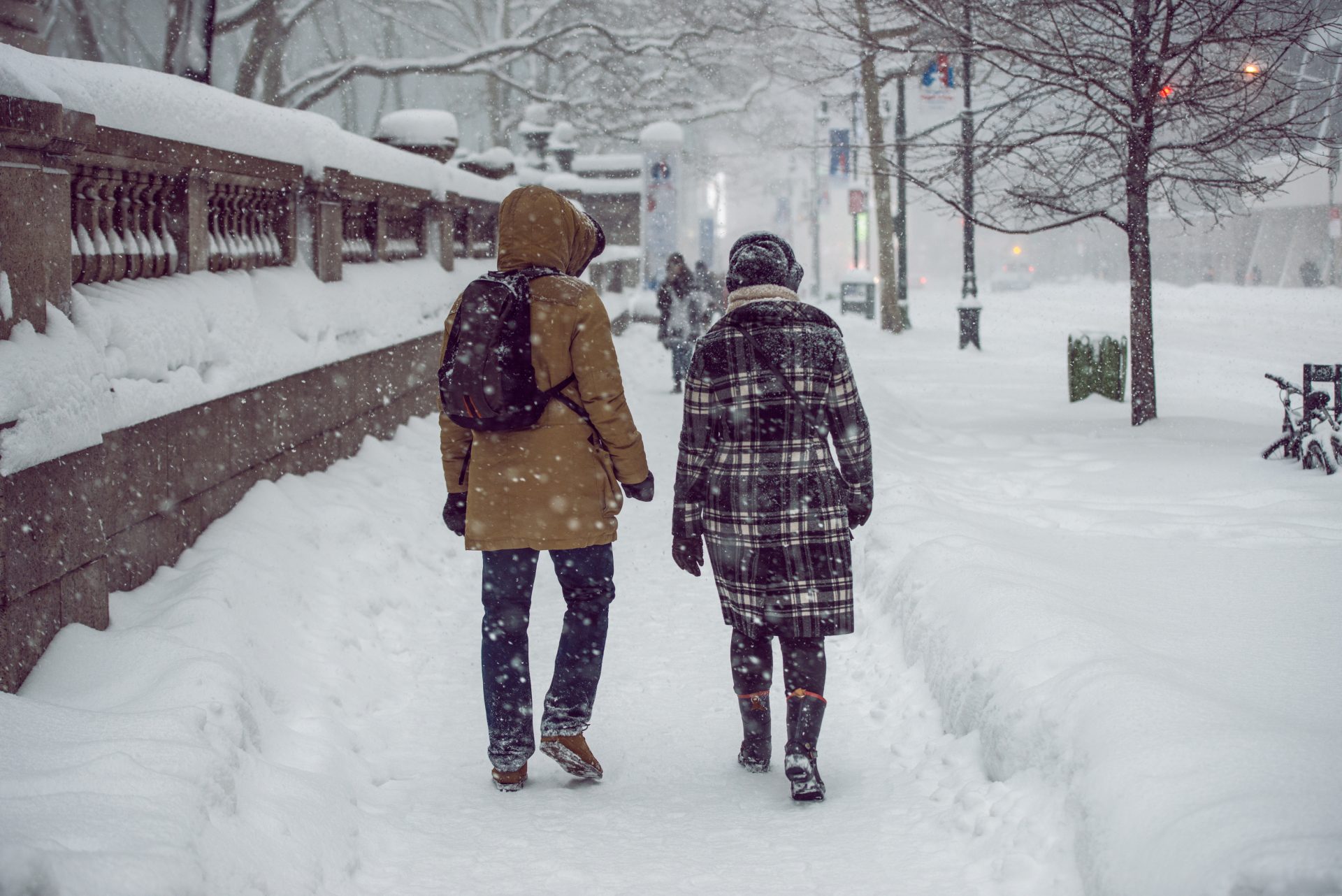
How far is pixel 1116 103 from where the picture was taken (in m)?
11.2

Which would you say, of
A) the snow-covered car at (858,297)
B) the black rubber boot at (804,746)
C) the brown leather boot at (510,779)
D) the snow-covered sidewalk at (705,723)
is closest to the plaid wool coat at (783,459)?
the black rubber boot at (804,746)

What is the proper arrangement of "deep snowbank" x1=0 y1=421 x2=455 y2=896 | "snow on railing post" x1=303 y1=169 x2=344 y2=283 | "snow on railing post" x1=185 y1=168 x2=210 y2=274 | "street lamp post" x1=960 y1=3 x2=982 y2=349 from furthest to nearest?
"street lamp post" x1=960 y1=3 x2=982 y2=349 → "snow on railing post" x1=303 y1=169 x2=344 y2=283 → "snow on railing post" x1=185 y1=168 x2=210 y2=274 → "deep snowbank" x1=0 y1=421 x2=455 y2=896

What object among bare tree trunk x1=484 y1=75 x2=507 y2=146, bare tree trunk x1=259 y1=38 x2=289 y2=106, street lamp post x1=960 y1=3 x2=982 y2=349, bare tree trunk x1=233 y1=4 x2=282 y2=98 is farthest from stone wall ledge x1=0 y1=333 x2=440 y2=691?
bare tree trunk x1=484 y1=75 x2=507 y2=146

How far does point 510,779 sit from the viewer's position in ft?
13.2

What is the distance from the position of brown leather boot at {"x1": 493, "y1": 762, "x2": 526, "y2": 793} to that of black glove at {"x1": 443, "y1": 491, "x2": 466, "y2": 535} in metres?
0.85

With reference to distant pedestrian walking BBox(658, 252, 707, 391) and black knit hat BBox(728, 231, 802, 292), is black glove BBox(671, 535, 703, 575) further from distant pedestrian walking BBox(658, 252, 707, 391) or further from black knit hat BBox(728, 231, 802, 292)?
distant pedestrian walking BBox(658, 252, 707, 391)

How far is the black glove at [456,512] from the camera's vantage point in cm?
402

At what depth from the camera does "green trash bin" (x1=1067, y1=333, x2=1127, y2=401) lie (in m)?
13.2

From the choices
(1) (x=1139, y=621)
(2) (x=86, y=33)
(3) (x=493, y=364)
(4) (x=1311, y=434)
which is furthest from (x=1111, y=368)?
(2) (x=86, y=33)

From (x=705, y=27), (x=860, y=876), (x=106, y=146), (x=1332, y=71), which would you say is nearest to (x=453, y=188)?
(x=106, y=146)

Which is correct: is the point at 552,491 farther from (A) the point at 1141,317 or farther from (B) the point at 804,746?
(A) the point at 1141,317

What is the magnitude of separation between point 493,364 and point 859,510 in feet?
4.42

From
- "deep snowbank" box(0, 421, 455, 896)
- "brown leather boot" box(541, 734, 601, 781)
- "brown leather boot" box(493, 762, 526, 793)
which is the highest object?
"deep snowbank" box(0, 421, 455, 896)

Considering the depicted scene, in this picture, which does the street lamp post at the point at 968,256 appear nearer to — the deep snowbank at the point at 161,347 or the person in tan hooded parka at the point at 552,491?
the deep snowbank at the point at 161,347
